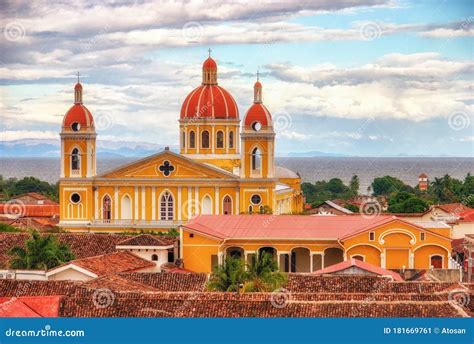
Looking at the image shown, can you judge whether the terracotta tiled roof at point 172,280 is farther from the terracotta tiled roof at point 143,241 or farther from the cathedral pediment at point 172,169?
the cathedral pediment at point 172,169

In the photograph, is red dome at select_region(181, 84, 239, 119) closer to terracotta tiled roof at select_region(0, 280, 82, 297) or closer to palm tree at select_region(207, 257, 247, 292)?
palm tree at select_region(207, 257, 247, 292)

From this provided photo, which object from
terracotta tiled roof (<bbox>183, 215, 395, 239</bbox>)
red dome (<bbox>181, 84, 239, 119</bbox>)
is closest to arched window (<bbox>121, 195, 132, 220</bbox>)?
red dome (<bbox>181, 84, 239, 119</bbox>)

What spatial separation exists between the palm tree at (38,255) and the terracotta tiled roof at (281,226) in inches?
243

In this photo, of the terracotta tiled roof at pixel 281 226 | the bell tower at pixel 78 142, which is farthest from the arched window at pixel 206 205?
the terracotta tiled roof at pixel 281 226

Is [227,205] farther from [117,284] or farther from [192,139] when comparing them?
[117,284]

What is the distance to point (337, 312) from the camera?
73.0 feet

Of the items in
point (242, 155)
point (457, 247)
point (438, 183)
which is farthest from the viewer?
point (438, 183)

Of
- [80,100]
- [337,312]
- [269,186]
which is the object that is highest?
[80,100]

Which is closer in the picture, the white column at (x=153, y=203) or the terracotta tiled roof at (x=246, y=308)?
the terracotta tiled roof at (x=246, y=308)

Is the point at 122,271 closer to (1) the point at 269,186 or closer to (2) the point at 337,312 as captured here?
(2) the point at 337,312

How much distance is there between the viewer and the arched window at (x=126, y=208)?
49.6 metres

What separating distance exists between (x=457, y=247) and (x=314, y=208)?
67.9ft

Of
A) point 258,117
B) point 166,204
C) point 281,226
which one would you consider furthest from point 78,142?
point 281,226

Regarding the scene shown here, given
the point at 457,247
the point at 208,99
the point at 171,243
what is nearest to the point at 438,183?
the point at 208,99
